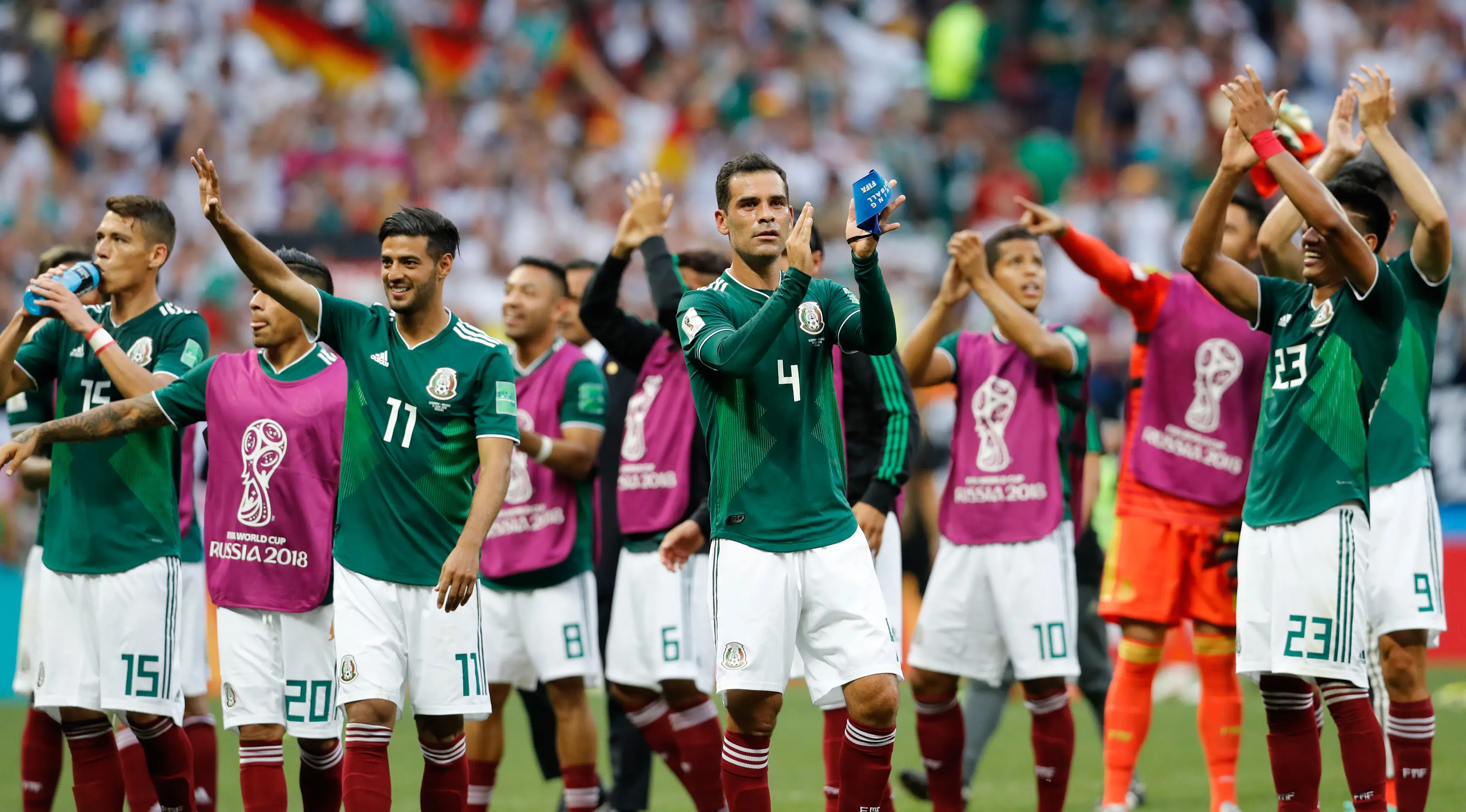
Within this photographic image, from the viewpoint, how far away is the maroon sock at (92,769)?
22.1 feet

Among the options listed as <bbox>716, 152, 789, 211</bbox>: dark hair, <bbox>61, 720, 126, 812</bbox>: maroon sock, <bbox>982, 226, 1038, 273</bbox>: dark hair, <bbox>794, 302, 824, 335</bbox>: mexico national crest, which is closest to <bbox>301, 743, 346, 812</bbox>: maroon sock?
<bbox>61, 720, 126, 812</bbox>: maroon sock

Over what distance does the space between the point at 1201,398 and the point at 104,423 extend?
501cm

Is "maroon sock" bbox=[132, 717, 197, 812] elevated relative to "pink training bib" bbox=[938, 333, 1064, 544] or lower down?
lower down

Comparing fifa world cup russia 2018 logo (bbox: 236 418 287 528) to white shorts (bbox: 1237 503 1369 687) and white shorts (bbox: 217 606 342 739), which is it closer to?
white shorts (bbox: 217 606 342 739)

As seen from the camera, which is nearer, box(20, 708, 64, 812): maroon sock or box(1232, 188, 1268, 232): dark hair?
box(20, 708, 64, 812): maroon sock

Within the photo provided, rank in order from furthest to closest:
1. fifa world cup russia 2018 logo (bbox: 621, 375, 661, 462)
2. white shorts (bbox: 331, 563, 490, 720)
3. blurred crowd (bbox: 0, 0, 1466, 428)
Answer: blurred crowd (bbox: 0, 0, 1466, 428)
fifa world cup russia 2018 logo (bbox: 621, 375, 661, 462)
white shorts (bbox: 331, 563, 490, 720)

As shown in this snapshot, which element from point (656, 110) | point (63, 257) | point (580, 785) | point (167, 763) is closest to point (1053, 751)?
point (580, 785)

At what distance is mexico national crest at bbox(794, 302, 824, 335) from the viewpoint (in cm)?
589

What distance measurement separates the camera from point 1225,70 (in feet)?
66.2

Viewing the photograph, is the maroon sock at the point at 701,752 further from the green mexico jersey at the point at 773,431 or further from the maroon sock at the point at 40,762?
the maroon sock at the point at 40,762

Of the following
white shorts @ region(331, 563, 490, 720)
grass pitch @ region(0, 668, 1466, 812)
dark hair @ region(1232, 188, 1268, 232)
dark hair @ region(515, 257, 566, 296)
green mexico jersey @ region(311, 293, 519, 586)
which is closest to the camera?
white shorts @ region(331, 563, 490, 720)

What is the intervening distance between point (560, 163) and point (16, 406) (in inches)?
489

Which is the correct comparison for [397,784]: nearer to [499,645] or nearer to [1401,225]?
[499,645]

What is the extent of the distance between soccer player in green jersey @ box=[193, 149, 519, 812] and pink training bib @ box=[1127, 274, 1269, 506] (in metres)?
3.37
